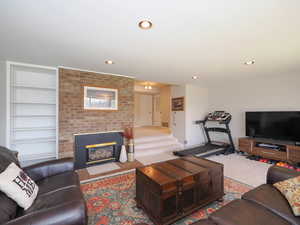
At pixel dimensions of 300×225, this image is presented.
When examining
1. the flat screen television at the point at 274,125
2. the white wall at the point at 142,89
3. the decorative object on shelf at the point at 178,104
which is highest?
the white wall at the point at 142,89

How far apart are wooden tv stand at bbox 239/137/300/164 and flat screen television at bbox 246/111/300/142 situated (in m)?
0.17

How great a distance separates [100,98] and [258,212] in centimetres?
360

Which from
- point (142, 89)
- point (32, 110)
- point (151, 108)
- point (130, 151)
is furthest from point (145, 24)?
point (151, 108)

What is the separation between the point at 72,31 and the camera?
5.99ft

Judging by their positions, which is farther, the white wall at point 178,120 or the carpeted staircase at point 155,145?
the white wall at point 178,120

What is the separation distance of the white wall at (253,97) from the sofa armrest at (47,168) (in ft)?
16.5

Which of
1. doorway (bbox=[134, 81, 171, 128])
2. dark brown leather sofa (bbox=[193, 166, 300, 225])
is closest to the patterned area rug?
→ dark brown leather sofa (bbox=[193, 166, 300, 225])

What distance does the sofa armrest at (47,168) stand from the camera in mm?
1892

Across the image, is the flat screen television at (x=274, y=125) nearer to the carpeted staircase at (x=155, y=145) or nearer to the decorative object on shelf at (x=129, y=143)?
the carpeted staircase at (x=155, y=145)

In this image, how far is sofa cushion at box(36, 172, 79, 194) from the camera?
5.40 feet

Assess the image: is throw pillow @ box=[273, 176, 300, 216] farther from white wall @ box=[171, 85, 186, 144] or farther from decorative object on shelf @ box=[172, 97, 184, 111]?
decorative object on shelf @ box=[172, 97, 184, 111]

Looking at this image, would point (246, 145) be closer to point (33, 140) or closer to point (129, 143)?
point (129, 143)

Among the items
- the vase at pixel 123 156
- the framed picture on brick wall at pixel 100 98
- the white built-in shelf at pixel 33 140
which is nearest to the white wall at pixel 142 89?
the framed picture on brick wall at pixel 100 98

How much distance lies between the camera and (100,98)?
12.3ft
